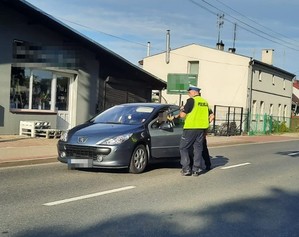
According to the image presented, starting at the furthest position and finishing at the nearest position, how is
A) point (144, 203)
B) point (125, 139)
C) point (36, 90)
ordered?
point (36, 90) → point (125, 139) → point (144, 203)

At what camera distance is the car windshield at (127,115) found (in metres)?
10.7

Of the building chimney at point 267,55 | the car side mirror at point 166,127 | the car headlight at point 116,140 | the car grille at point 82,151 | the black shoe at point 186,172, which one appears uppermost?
the building chimney at point 267,55

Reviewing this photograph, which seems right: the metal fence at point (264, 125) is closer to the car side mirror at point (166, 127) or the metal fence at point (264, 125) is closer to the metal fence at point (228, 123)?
the metal fence at point (228, 123)

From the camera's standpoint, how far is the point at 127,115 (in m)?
11.0

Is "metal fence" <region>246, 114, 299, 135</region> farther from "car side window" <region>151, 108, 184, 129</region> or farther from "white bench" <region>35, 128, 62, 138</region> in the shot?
"car side window" <region>151, 108, 184, 129</region>

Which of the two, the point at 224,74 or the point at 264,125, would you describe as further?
the point at 224,74

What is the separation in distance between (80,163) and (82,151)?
256 mm

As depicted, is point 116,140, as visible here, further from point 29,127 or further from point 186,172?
point 29,127

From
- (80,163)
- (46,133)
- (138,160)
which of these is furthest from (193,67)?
(80,163)

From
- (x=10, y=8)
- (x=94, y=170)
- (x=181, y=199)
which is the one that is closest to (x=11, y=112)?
(x=10, y=8)

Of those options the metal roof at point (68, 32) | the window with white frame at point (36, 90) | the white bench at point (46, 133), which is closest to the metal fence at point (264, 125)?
the metal roof at point (68, 32)

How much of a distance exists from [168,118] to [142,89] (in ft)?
43.5

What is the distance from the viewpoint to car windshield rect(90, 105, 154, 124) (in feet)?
35.2

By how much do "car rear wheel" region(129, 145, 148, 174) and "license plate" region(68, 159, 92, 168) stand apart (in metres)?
0.92
